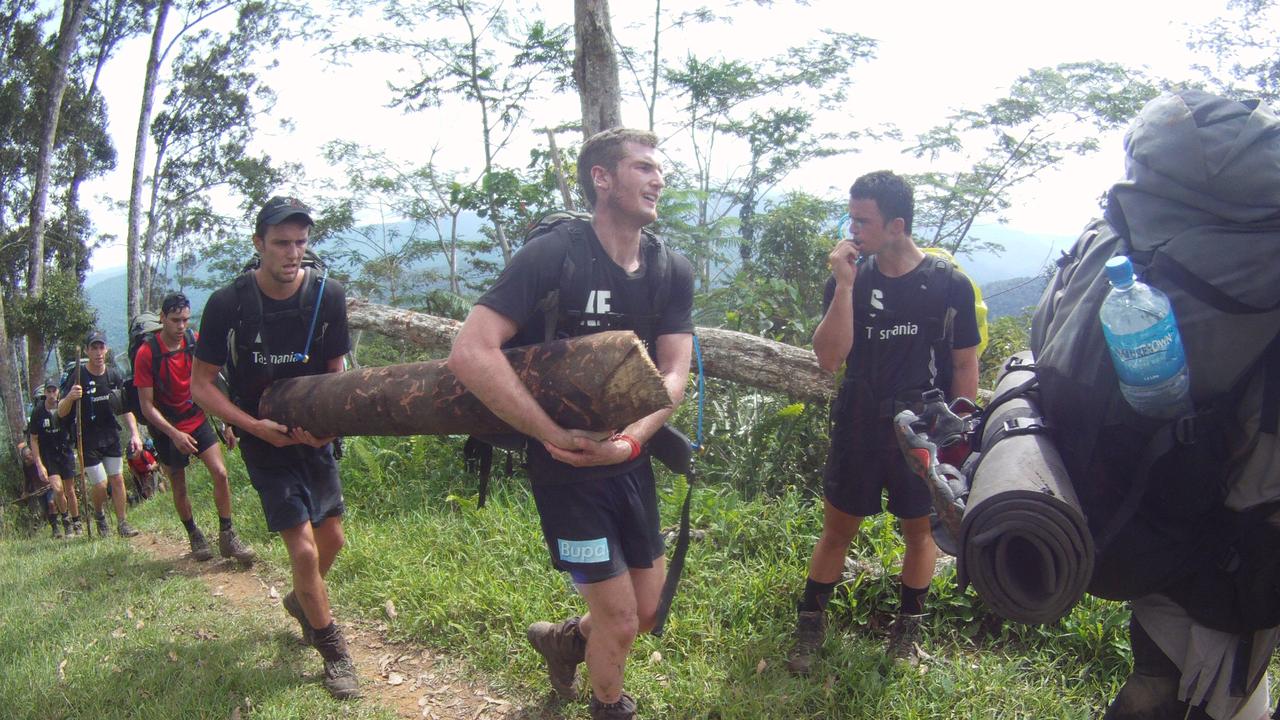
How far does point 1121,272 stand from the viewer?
1.92 metres

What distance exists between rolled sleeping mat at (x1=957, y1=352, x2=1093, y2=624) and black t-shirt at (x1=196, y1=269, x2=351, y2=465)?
3188 mm

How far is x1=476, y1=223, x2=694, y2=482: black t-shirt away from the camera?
2.84m

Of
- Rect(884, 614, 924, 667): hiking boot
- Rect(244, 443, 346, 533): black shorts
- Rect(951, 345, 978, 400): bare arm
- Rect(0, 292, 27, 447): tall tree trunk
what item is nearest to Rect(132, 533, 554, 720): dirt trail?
Rect(244, 443, 346, 533): black shorts

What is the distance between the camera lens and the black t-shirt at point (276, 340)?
Answer: 3.86m

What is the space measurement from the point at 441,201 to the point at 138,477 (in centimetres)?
848

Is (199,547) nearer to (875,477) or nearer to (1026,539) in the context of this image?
(875,477)

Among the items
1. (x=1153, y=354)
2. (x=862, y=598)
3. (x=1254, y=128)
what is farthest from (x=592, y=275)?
(x=862, y=598)

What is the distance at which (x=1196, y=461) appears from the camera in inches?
78.2

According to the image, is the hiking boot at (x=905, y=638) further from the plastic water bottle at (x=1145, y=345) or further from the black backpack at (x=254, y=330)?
the black backpack at (x=254, y=330)

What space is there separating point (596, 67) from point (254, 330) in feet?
12.3

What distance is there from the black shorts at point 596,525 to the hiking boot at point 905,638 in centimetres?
147

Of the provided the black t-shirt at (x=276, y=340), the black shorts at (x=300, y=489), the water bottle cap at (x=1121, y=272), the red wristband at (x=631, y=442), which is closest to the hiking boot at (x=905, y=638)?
the red wristband at (x=631, y=442)

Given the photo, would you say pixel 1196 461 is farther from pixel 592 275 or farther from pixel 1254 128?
pixel 592 275

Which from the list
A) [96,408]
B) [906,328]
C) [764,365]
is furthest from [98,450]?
[906,328]
